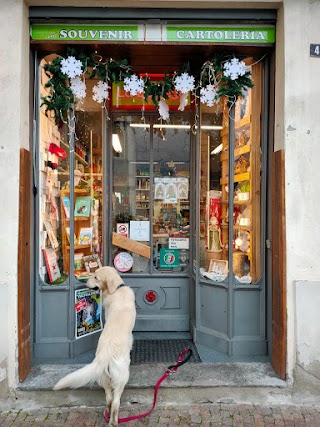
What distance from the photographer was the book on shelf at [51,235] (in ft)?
14.9

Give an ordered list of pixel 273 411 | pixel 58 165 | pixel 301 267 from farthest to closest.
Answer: pixel 58 165
pixel 301 267
pixel 273 411

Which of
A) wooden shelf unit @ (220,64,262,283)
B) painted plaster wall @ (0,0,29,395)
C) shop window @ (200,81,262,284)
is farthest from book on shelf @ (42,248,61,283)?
wooden shelf unit @ (220,64,262,283)

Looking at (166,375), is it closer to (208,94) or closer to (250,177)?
(250,177)

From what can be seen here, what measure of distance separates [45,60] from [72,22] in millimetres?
560

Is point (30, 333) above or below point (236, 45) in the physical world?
below

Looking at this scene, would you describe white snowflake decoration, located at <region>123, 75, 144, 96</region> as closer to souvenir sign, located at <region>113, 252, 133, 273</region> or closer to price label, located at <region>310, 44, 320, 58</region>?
price label, located at <region>310, 44, 320, 58</region>

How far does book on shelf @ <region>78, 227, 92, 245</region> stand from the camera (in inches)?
190

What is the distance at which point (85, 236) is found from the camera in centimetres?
490

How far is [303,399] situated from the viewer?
3.80 meters

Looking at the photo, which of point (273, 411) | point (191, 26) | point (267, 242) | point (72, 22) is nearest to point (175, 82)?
point (191, 26)

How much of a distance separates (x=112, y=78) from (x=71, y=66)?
466mm

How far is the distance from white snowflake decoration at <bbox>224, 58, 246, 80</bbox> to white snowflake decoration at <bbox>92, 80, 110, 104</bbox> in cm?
142

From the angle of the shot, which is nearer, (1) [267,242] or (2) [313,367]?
(2) [313,367]

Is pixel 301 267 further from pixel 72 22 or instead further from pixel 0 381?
pixel 72 22
